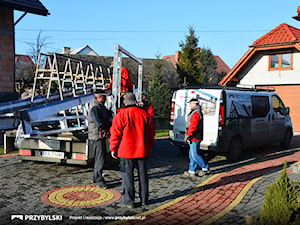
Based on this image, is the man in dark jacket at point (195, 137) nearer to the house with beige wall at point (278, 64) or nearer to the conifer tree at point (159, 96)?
the house with beige wall at point (278, 64)

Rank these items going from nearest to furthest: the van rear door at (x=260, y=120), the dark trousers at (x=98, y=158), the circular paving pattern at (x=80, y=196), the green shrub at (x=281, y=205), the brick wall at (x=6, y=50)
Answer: the green shrub at (x=281, y=205) → the circular paving pattern at (x=80, y=196) → the dark trousers at (x=98, y=158) → the van rear door at (x=260, y=120) → the brick wall at (x=6, y=50)

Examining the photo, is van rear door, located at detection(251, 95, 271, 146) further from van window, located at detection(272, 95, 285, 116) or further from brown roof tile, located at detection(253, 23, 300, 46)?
brown roof tile, located at detection(253, 23, 300, 46)

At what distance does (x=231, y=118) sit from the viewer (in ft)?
30.3

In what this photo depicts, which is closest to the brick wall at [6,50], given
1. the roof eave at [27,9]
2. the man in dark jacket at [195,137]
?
the roof eave at [27,9]

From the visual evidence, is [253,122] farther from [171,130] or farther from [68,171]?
[68,171]

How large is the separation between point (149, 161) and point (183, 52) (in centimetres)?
3077

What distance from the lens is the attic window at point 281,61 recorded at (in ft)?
62.4

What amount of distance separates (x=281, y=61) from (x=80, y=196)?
16.8 metres

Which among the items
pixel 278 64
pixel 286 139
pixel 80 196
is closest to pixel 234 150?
pixel 286 139

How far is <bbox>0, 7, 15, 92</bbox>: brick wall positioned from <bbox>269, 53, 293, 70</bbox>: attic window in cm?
1447

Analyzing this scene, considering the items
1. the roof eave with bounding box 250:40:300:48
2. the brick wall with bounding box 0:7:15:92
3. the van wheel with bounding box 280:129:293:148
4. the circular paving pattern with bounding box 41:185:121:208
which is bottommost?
the circular paving pattern with bounding box 41:185:121:208

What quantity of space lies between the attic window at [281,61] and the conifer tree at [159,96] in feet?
23.9

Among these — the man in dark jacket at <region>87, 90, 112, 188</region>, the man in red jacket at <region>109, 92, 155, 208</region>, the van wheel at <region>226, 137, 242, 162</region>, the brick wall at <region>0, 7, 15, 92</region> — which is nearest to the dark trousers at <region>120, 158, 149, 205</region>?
the man in red jacket at <region>109, 92, 155, 208</region>

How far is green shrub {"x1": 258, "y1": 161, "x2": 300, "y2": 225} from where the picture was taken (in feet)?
12.6
